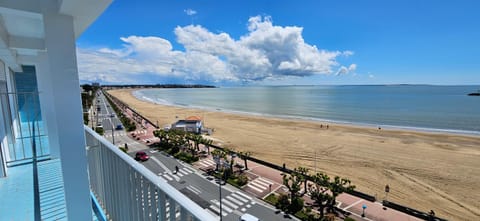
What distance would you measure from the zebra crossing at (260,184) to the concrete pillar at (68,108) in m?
10.9

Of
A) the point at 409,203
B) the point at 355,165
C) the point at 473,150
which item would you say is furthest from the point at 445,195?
the point at 473,150

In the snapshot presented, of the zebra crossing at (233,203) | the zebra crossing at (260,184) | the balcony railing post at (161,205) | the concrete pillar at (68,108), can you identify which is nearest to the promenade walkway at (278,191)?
the zebra crossing at (260,184)

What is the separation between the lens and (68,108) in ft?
7.41

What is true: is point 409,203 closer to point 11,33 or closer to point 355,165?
point 355,165

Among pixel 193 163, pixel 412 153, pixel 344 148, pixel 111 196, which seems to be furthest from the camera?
pixel 344 148

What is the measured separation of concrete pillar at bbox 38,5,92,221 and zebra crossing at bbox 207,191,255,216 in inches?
336

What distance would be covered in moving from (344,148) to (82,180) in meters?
21.7

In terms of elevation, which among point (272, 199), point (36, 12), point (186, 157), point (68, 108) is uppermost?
point (36, 12)

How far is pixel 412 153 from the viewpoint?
62.4ft

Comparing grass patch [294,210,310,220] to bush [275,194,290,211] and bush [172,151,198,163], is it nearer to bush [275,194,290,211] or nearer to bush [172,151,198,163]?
bush [275,194,290,211]

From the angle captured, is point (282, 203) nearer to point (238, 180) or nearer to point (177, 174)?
point (238, 180)

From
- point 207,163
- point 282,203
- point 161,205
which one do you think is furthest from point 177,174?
point 161,205

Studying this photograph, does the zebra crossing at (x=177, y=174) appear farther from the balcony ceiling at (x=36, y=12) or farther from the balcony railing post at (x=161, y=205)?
the balcony railing post at (x=161, y=205)

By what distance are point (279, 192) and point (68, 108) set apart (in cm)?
1162
